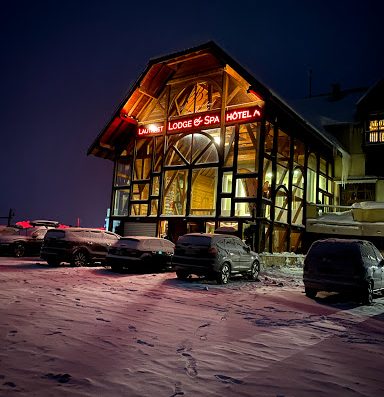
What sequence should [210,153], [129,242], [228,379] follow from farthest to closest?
[210,153] → [129,242] → [228,379]

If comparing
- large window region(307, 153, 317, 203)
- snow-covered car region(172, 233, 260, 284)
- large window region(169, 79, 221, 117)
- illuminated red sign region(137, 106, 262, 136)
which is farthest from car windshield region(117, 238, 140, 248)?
large window region(307, 153, 317, 203)

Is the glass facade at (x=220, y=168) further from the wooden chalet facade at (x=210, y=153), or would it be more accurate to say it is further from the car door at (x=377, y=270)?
the car door at (x=377, y=270)

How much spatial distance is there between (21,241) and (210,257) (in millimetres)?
13083

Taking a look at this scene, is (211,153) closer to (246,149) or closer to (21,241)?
(246,149)

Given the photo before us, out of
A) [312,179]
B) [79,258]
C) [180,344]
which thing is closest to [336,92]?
[312,179]

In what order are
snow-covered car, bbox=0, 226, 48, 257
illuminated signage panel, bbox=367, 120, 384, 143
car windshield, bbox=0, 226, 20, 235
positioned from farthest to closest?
illuminated signage panel, bbox=367, 120, 384, 143, car windshield, bbox=0, 226, 20, 235, snow-covered car, bbox=0, 226, 48, 257

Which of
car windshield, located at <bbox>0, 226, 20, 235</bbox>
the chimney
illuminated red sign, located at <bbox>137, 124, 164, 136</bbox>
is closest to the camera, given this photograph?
car windshield, located at <bbox>0, 226, 20, 235</bbox>

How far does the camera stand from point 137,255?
1543 cm

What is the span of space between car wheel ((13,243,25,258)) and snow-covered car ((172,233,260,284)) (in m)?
11.5

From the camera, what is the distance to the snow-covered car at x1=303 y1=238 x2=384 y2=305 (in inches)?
417

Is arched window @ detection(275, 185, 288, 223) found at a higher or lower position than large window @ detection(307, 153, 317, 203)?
lower

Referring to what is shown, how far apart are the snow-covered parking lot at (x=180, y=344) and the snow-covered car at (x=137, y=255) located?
4.71 meters

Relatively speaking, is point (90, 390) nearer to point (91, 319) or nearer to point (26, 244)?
point (91, 319)

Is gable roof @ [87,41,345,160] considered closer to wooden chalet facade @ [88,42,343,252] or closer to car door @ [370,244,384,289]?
wooden chalet facade @ [88,42,343,252]
